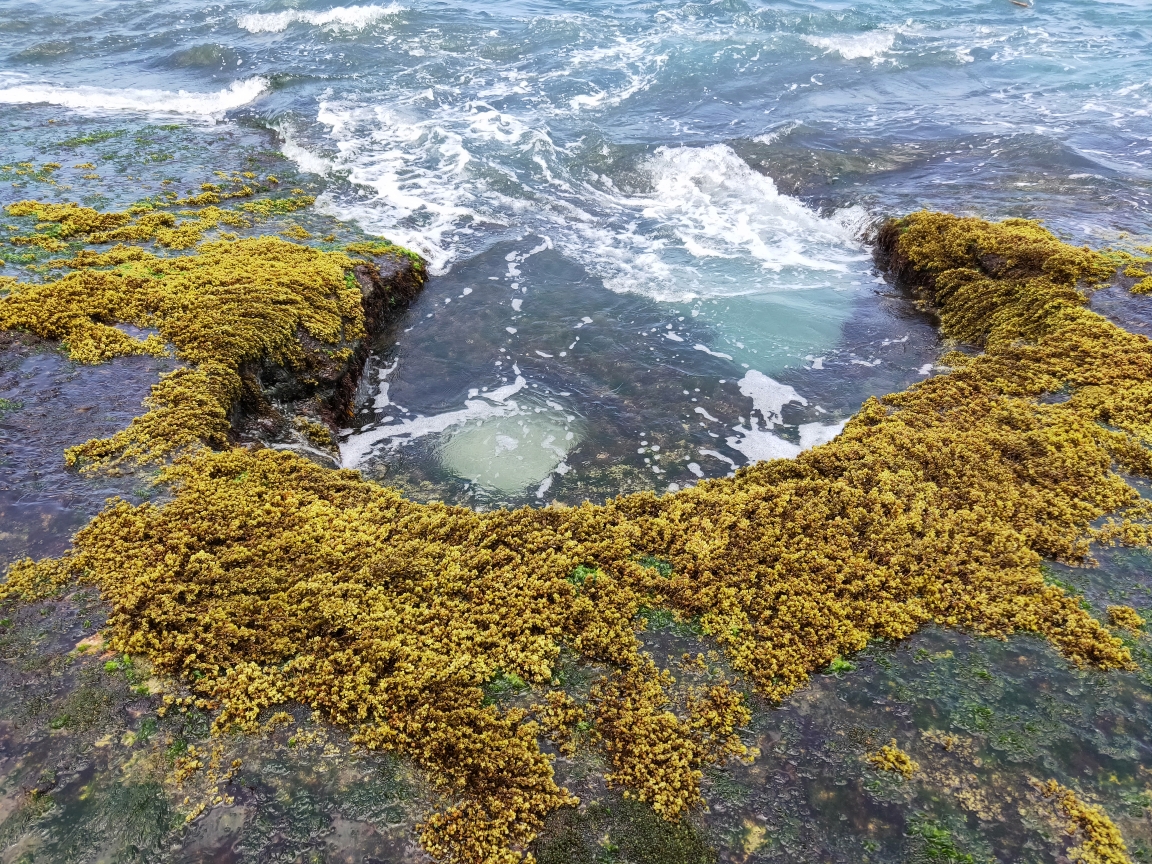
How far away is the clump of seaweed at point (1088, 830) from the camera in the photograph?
5.11 meters

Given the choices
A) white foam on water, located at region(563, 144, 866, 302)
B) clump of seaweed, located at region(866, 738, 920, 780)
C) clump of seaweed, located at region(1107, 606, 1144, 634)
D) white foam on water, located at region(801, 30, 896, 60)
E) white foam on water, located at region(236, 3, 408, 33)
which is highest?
white foam on water, located at region(236, 3, 408, 33)

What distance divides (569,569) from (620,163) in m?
16.6

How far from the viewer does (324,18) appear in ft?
103

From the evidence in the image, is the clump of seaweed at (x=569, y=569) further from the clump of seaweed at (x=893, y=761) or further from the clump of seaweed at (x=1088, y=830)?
the clump of seaweed at (x=1088, y=830)

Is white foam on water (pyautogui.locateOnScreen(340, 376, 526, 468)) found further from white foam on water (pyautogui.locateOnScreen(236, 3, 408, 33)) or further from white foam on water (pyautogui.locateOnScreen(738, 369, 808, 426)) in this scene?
white foam on water (pyautogui.locateOnScreen(236, 3, 408, 33))

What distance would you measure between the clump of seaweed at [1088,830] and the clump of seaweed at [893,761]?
1012 mm

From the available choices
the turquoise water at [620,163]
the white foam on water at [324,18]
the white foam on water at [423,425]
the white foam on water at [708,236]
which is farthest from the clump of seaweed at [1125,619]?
the white foam on water at [324,18]

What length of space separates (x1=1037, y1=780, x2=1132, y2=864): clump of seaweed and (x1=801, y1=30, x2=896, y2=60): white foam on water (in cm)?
3029

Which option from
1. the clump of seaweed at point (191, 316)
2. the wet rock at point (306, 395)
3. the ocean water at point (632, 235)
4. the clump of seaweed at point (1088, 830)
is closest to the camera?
the clump of seaweed at point (1088, 830)

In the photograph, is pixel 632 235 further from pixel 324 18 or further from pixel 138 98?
pixel 324 18

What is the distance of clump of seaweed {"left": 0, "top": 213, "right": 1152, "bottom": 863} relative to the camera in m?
5.98

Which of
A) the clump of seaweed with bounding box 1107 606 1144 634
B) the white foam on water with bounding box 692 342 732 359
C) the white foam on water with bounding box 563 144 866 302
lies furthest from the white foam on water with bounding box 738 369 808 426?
the clump of seaweed with bounding box 1107 606 1144 634

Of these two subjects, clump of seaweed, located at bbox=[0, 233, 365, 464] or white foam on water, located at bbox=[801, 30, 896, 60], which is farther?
white foam on water, located at bbox=[801, 30, 896, 60]

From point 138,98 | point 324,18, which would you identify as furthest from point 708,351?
point 324,18
